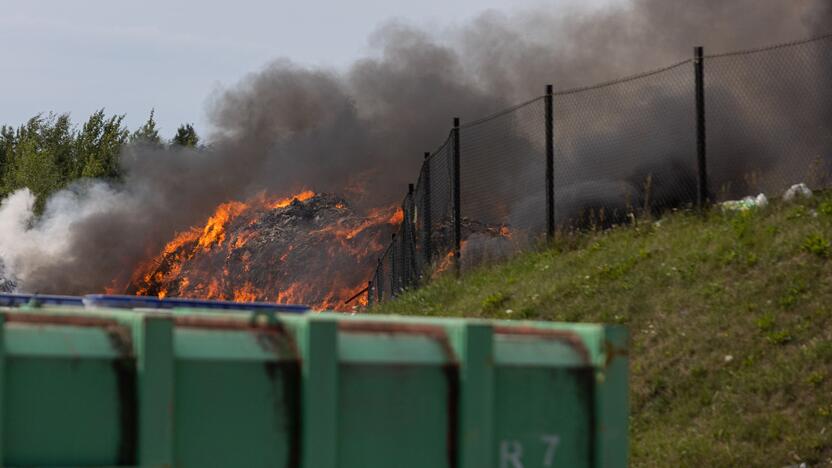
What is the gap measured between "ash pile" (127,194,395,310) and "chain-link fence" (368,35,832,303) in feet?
3.47

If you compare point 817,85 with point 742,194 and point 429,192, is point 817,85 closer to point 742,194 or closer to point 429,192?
point 742,194

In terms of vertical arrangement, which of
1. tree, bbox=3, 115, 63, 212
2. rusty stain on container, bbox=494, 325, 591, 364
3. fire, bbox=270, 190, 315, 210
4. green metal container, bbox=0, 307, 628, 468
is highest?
tree, bbox=3, 115, 63, 212

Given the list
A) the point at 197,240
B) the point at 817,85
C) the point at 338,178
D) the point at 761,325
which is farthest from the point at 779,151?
the point at 197,240

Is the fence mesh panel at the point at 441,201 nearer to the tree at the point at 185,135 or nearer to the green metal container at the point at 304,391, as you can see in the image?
the green metal container at the point at 304,391

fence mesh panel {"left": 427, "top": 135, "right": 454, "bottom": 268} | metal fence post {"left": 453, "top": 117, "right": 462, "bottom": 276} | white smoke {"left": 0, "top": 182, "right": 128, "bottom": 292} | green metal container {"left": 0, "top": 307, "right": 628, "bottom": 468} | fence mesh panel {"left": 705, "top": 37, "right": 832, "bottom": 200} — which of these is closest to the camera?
green metal container {"left": 0, "top": 307, "right": 628, "bottom": 468}

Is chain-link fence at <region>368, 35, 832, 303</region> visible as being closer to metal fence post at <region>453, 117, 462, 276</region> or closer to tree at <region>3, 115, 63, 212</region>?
metal fence post at <region>453, 117, 462, 276</region>

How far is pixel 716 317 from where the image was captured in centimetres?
1140

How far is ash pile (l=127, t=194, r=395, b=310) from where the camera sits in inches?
1084

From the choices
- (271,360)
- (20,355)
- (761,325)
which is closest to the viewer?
(20,355)

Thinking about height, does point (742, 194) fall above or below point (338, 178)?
below

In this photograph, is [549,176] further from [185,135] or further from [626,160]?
[185,135]

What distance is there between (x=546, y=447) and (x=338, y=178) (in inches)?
1114

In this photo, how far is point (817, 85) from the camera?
848 inches

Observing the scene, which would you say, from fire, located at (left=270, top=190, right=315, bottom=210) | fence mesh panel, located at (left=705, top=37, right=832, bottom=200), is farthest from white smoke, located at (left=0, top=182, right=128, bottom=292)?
fence mesh panel, located at (left=705, top=37, right=832, bottom=200)
